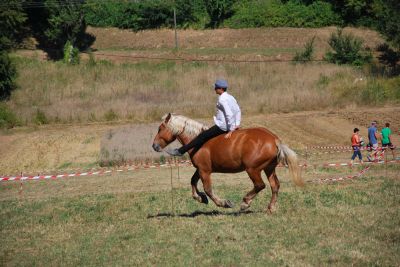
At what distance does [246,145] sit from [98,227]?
386 cm

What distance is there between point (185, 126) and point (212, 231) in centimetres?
308

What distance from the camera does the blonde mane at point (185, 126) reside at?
14.5m

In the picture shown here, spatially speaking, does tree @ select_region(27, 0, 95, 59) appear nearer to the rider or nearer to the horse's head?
the horse's head

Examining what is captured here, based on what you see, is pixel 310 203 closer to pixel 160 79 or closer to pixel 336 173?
pixel 336 173

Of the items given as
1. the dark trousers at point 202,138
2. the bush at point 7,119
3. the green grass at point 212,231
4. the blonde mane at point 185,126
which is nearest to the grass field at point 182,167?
the green grass at point 212,231

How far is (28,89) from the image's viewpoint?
52.9 meters

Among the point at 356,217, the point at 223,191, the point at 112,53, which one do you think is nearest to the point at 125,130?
the point at 223,191

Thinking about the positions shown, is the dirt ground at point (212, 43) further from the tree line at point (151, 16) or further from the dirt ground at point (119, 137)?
the dirt ground at point (119, 137)

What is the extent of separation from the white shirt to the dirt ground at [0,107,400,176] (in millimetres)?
19089

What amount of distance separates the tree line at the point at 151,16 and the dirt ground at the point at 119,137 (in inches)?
912

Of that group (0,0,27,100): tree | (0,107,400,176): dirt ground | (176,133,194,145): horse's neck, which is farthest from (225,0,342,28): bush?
(176,133,194,145): horse's neck

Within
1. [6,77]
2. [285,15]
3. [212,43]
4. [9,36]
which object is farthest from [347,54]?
[9,36]

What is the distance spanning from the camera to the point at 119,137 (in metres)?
37.3

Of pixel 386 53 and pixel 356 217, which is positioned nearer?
pixel 356 217
